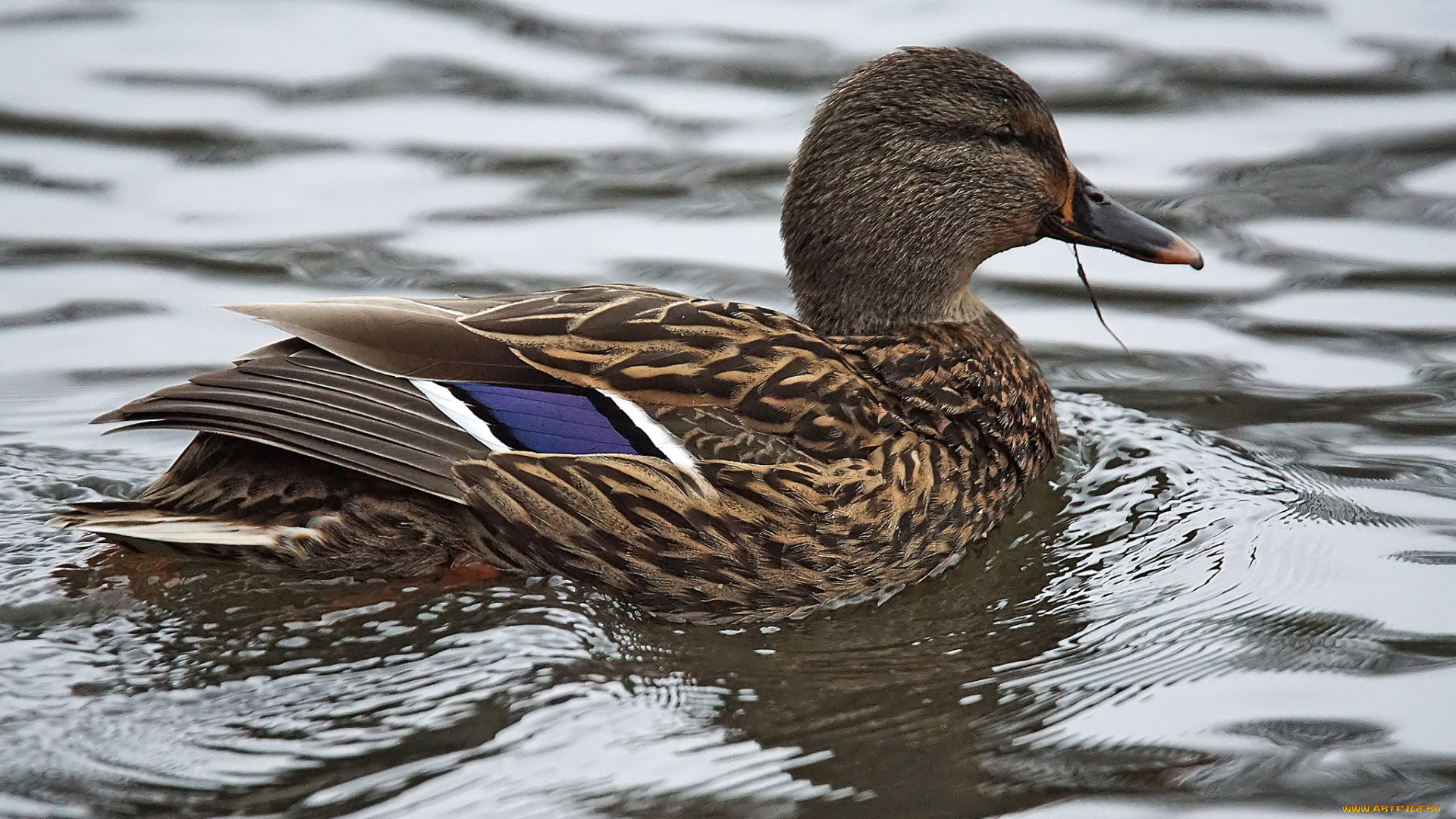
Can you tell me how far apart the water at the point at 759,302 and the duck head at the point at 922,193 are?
0.94m

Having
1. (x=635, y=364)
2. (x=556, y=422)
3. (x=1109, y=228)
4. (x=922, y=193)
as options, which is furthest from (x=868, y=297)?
(x=556, y=422)

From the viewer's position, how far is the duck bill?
6.61m

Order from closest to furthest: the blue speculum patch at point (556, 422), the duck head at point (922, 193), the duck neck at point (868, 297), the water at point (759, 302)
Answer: the water at point (759, 302) → the blue speculum patch at point (556, 422) → the duck head at point (922, 193) → the duck neck at point (868, 297)

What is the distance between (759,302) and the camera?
318 inches

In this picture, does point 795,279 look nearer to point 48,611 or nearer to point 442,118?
point 48,611

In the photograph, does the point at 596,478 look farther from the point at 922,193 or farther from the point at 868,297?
the point at 922,193

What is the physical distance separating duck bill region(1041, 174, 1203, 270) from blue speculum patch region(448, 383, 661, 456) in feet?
6.74

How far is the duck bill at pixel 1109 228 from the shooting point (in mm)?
6613

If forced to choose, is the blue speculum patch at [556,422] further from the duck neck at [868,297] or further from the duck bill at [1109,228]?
the duck bill at [1109,228]

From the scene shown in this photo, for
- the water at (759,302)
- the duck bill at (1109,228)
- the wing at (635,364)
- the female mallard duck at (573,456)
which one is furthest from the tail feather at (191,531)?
the duck bill at (1109,228)

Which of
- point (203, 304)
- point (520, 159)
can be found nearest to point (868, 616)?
point (203, 304)

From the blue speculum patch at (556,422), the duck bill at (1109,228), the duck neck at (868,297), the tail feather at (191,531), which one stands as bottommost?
the tail feather at (191,531)

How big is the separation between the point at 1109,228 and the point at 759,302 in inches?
76.1

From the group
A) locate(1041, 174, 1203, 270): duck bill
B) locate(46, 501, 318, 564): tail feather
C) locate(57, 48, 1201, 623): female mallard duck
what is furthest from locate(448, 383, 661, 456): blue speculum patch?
locate(1041, 174, 1203, 270): duck bill
